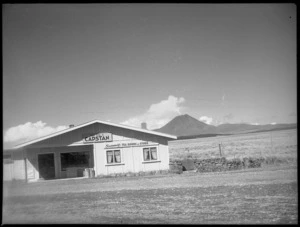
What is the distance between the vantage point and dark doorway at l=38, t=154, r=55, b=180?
8.39 m

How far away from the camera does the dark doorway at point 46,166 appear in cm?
839

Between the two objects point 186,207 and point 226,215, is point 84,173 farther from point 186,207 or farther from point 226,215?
point 226,215

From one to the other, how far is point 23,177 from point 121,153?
8.80ft

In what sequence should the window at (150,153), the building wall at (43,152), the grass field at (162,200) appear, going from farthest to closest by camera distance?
the window at (150,153) → the building wall at (43,152) → the grass field at (162,200)

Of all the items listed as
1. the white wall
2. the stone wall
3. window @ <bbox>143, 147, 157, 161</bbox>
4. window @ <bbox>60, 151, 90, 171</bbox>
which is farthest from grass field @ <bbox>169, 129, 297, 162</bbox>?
window @ <bbox>60, 151, 90, 171</bbox>

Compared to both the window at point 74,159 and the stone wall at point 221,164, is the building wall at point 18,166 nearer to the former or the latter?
the window at point 74,159

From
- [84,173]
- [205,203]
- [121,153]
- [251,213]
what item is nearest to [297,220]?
[251,213]

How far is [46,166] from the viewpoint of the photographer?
8.44 metres

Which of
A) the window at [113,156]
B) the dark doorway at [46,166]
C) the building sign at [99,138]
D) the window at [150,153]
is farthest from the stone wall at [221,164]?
the dark doorway at [46,166]

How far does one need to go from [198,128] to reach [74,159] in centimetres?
368

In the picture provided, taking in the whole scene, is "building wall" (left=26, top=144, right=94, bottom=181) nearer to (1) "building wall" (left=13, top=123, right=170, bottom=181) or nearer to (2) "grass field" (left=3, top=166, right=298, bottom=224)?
(1) "building wall" (left=13, top=123, right=170, bottom=181)

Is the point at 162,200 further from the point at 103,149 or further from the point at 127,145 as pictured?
the point at 103,149

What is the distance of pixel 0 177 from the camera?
658 cm

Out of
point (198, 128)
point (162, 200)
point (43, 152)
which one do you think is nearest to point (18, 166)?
point (43, 152)
